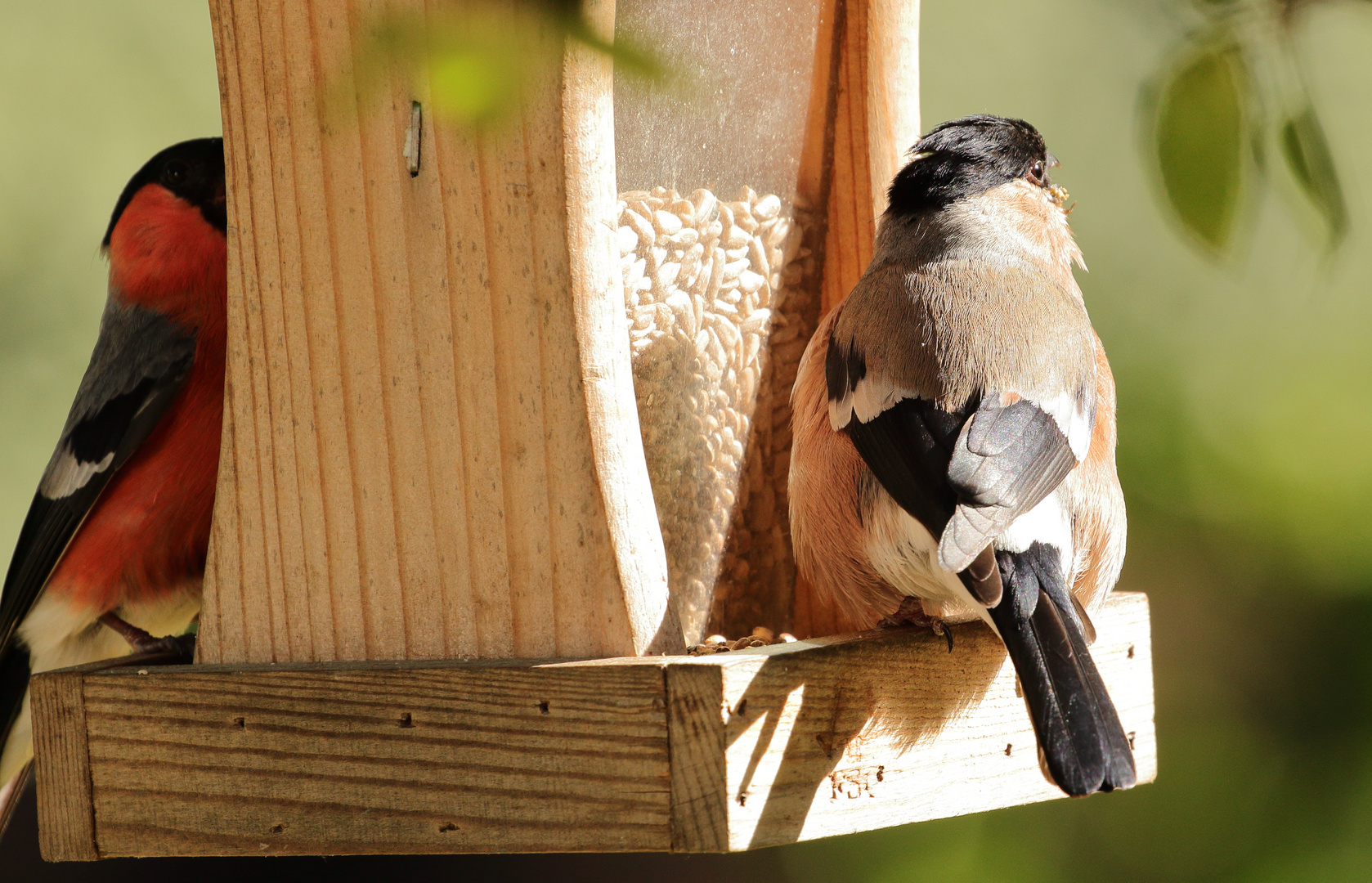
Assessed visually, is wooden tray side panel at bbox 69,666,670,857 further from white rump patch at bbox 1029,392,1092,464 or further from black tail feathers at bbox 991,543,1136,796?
white rump patch at bbox 1029,392,1092,464

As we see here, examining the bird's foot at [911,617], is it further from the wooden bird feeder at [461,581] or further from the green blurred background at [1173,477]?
the green blurred background at [1173,477]

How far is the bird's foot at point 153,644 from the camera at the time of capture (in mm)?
2252

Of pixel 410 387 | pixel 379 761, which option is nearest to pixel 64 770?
pixel 379 761

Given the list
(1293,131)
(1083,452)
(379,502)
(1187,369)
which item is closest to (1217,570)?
(1187,369)

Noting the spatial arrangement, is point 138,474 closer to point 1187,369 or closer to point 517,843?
point 517,843

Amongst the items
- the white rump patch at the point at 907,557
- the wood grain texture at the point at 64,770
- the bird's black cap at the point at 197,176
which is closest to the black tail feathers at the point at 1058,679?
the white rump patch at the point at 907,557

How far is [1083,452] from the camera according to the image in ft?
7.16

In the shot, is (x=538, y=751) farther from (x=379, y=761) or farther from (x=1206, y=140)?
(x=1206, y=140)

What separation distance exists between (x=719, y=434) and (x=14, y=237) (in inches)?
154

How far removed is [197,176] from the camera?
2783 mm

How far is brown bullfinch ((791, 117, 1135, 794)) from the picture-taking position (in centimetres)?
185

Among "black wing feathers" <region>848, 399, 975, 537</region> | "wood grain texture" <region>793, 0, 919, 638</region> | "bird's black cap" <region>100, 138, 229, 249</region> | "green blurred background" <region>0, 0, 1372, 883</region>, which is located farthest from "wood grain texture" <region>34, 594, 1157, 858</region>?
"green blurred background" <region>0, 0, 1372, 883</region>

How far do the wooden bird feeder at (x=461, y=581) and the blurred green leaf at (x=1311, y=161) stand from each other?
2.77 feet

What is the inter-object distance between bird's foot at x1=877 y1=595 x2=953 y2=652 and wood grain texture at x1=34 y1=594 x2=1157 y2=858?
5cm
